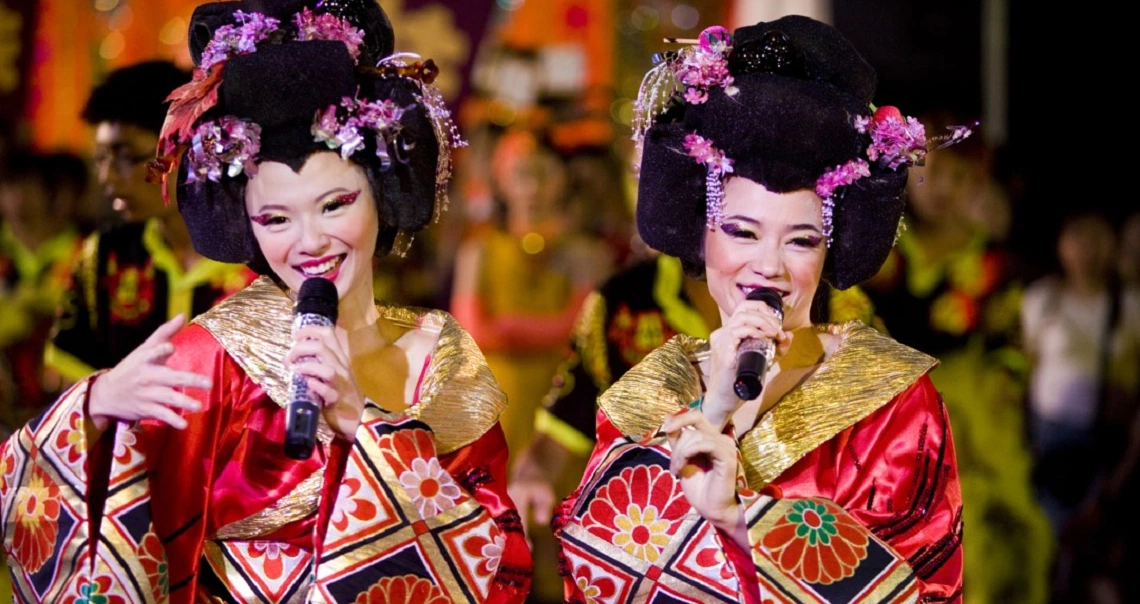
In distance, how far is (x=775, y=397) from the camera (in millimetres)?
2508

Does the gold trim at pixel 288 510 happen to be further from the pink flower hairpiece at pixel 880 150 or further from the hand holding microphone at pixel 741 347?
the pink flower hairpiece at pixel 880 150

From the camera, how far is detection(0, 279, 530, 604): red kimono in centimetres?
229

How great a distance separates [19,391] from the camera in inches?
205

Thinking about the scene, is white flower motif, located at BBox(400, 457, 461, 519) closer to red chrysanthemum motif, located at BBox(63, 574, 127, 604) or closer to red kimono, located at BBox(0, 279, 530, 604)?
red kimono, located at BBox(0, 279, 530, 604)

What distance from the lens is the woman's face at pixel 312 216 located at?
2406 mm

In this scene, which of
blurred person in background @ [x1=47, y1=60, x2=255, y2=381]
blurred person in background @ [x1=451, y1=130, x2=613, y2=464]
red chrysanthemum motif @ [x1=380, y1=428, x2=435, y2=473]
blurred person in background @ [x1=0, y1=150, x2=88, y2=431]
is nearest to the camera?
red chrysanthemum motif @ [x1=380, y1=428, x2=435, y2=473]

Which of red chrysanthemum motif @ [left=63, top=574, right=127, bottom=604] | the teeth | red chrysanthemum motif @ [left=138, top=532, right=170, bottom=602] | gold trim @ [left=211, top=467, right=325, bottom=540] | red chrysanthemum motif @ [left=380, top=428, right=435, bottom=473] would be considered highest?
the teeth

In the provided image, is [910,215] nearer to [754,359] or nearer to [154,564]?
[754,359]

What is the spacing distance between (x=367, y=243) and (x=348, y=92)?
25 centimetres

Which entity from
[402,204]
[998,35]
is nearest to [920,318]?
[998,35]

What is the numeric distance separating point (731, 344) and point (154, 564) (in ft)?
3.17

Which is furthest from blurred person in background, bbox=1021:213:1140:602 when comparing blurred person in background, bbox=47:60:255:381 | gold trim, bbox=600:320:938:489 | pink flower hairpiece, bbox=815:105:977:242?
pink flower hairpiece, bbox=815:105:977:242

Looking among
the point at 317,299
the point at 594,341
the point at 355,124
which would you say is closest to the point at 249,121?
the point at 355,124

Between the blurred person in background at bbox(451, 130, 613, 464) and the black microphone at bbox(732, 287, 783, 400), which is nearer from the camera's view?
the black microphone at bbox(732, 287, 783, 400)
